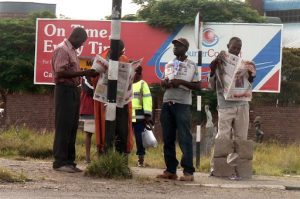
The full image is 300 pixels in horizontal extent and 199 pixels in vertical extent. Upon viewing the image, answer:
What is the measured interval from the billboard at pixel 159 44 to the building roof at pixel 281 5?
101 feet

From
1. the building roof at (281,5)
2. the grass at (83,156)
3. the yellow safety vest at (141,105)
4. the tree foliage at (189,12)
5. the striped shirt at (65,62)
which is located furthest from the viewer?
the building roof at (281,5)

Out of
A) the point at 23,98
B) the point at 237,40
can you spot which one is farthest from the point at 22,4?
the point at 237,40

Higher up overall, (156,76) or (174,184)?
(156,76)

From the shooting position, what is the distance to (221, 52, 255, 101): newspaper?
30.6 feet

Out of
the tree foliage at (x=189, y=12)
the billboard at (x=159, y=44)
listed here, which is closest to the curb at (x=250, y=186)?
the billboard at (x=159, y=44)

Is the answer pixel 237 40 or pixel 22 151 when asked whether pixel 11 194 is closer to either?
pixel 237 40

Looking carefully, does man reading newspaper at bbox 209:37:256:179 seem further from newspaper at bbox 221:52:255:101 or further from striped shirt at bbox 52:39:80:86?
striped shirt at bbox 52:39:80:86

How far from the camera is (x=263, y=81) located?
21188 mm

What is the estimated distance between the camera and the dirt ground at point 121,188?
23.8 feet

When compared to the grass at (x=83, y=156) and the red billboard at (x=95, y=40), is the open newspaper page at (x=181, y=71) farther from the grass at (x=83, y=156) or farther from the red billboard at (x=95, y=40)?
the red billboard at (x=95, y=40)

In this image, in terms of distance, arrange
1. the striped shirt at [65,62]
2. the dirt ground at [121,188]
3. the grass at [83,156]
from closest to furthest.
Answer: the dirt ground at [121,188] < the striped shirt at [65,62] < the grass at [83,156]

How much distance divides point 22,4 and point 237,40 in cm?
3385

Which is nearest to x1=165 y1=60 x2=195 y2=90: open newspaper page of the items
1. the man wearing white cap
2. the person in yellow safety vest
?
the man wearing white cap

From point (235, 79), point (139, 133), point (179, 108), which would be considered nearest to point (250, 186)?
point (179, 108)
